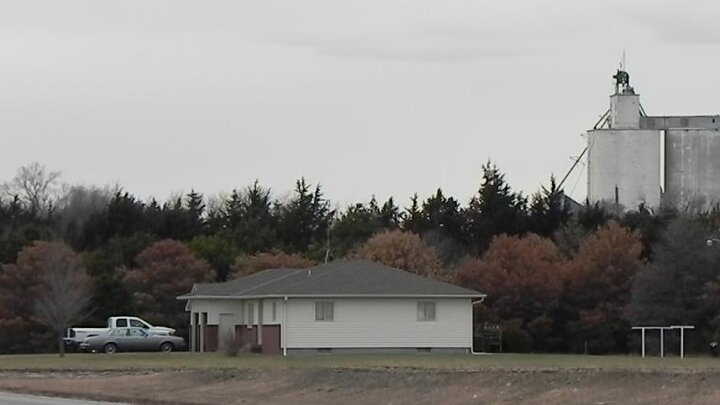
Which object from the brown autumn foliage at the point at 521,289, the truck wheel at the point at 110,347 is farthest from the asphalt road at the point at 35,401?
the brown autumn foliage at the point at 521,289

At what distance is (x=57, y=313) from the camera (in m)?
69.6

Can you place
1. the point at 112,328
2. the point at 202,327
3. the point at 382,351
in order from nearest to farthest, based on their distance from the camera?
the point at 382,351 → the point at 112,328 → the point at 202,327

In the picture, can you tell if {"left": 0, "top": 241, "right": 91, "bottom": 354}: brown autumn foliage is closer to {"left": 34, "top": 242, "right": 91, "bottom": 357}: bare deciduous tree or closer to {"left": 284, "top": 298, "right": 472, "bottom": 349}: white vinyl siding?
{"left": 34, "top": 242, "right": 91, "bottom": 357}: bare deciduous tree

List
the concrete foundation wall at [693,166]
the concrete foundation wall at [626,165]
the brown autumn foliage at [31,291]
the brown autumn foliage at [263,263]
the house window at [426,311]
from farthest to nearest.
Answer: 1. the concrete foundation wall at [693,166]
2. the concrete foundation wall at [626,165]
3. the brown autumn foliage at [263,263]
4. the brown autumn foliage at [31,291]
5. the house window at [426,311]

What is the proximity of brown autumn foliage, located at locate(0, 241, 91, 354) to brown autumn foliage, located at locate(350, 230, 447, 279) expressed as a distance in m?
15.5

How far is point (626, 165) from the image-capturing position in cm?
10494

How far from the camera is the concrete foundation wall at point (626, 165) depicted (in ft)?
342

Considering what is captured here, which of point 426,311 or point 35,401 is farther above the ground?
point 426,311

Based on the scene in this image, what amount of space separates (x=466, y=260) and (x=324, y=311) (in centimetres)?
2154

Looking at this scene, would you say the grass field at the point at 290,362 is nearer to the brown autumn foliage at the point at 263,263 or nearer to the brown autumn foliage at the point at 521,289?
the brown autumn foliage at the point at 521,289

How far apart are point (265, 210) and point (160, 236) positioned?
1348 cm

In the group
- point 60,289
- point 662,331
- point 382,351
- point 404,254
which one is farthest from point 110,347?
point 662,331

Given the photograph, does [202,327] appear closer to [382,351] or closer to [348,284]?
[348,284]

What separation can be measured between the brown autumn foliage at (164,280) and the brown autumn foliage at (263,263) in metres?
2.18
